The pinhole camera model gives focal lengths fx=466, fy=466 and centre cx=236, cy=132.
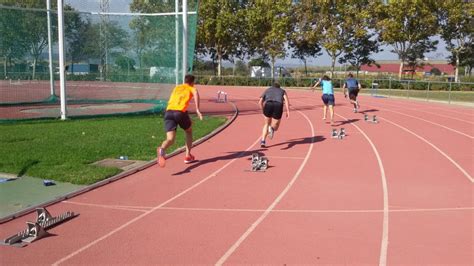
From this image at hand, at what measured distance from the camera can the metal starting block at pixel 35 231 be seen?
16.1 feet

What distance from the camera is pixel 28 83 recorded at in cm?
2006

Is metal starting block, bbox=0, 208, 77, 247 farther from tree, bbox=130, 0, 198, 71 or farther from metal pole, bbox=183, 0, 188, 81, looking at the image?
tree, bbox=130, 0, 198, 71

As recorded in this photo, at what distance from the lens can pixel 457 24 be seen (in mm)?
46000

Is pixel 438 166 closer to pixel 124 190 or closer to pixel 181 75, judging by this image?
pixel 124 190

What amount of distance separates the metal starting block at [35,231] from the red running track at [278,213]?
0.11 meters

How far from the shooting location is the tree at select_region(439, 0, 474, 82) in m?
44.1

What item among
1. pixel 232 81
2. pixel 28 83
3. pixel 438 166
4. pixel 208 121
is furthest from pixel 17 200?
pixel 232 81

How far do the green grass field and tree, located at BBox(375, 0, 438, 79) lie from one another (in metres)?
34.8

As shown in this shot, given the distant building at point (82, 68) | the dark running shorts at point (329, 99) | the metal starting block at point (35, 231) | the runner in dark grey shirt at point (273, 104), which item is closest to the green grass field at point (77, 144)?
the metal starting block at point (35, 231)

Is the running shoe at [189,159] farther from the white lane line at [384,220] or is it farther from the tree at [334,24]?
the tree at [334,24]

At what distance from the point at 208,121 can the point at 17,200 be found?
9436 millimetres

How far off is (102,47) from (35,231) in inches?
554

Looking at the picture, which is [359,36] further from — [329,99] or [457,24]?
[329,99]

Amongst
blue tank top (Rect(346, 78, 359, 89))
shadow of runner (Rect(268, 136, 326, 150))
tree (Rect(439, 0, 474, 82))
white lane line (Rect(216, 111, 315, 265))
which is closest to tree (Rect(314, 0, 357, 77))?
tree (Rect(439, 0, 474, 82))
